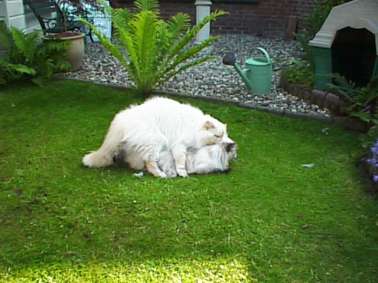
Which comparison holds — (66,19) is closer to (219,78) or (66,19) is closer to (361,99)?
(219,78)

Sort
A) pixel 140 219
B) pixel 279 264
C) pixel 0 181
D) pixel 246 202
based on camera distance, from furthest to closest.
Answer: pixel 0 181, pixel 246 202, pixel 140 219, pixel 279 264

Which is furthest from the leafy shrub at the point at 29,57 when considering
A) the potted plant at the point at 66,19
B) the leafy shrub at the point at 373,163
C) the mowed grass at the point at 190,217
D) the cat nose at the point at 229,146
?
the leafy shrub at the point at 373,163

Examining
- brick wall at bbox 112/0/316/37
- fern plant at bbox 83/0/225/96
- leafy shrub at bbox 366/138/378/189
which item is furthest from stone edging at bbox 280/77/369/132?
brick wall at bbox 112/0/316/37

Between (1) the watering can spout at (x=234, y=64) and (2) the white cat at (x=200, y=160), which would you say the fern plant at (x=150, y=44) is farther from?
(2) the white cat at (x=200, y=160)

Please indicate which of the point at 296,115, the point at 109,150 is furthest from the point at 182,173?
the point at 296,115

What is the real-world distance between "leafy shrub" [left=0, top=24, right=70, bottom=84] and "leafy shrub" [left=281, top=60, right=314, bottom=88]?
8.62 ft

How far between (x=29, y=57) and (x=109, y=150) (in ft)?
8.64

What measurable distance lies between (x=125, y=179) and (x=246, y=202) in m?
0.82

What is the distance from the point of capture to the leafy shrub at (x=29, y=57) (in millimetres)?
4922

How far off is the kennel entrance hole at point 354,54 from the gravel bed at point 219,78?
2.04ft

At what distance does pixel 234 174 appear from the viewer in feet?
9.97

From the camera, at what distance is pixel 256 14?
340 inches

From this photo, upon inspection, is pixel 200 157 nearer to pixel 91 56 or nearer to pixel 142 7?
pixel 142 7

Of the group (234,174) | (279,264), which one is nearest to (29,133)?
(234,174)
